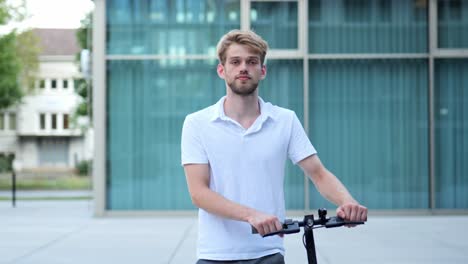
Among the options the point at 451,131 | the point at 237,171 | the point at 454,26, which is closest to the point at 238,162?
the point at 237,171

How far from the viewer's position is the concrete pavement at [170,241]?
8.98 meters

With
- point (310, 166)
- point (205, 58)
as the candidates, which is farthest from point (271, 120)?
point (205, 58)

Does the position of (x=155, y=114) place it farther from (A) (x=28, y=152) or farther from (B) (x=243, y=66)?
(A) (x=28, y=152)

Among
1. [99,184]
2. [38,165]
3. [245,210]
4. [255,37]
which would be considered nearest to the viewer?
[245,210]

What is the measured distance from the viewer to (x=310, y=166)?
116 inches

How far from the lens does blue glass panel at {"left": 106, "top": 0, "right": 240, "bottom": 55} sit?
14.6m

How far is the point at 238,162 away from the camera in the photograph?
2.80 metres

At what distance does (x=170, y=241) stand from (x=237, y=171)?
8.07 metres

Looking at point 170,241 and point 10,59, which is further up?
point 10,59

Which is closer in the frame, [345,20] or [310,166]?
[310,166]

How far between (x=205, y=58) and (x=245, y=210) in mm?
12114

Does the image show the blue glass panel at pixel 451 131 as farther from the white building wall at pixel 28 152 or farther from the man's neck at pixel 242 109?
the white building wall at pixel 28 152

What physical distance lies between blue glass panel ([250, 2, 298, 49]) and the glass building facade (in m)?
0.02

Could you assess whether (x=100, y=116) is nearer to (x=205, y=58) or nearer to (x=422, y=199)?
(x=205, y=58)
